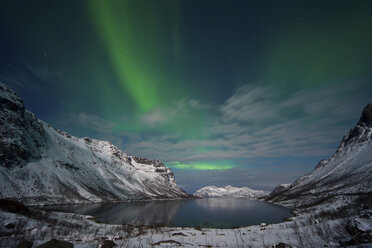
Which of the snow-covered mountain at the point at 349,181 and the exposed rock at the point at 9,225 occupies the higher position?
the snow-covered mountain at the point at 349,181

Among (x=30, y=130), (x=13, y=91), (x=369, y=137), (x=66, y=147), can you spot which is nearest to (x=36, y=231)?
(x=30, y=130)

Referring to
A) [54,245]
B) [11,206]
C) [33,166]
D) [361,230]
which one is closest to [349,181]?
[361,230]

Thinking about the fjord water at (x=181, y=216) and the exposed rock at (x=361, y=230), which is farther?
the fjord water at (x=181, y=216)

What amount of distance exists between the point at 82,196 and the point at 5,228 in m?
138

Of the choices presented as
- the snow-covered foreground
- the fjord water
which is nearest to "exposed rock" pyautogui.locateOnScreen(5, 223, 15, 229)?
the snow-covered foreground

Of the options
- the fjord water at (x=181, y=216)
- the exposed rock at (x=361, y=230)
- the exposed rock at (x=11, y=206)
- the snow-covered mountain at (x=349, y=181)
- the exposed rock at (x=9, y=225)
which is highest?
the snow-covered mountain at (x=349, y=181)

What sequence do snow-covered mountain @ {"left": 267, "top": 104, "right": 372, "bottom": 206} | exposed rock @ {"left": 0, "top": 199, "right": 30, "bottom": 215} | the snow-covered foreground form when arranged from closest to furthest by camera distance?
the snow-covered foreground, exposed rock @ {"left": 0, "top": 199, "right": 30, "bottom": 215}, snow-covered mountain @ {"left": 267, "top": 104, "right": 372, "bottom": 206}

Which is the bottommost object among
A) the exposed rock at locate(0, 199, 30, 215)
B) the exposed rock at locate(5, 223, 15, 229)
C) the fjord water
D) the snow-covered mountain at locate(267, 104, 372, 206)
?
the fjord water

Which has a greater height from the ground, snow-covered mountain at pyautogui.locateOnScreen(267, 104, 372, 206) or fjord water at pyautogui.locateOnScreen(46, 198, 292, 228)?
snow-covered mountain at pyautogui.locateOnScreen(267, 104, 372, 206)

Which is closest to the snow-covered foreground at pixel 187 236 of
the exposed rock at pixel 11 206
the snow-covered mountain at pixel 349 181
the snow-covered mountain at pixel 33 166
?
the exposed rock at pixel 11 206

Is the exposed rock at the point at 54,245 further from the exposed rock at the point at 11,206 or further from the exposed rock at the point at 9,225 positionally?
the exposed rock at the point at 11,206

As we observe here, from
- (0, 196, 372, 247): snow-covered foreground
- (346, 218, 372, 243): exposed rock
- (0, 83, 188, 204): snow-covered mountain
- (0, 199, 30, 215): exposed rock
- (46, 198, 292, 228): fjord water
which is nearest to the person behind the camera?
(346, 218, 372, 243): exposed rock

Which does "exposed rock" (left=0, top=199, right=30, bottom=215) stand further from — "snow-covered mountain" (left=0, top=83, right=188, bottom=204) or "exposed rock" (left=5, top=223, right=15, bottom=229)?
"snow-covered mountain" (left=0, top=83, right=188, bottom=204)

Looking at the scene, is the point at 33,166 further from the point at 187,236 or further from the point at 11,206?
the point at 187,236
